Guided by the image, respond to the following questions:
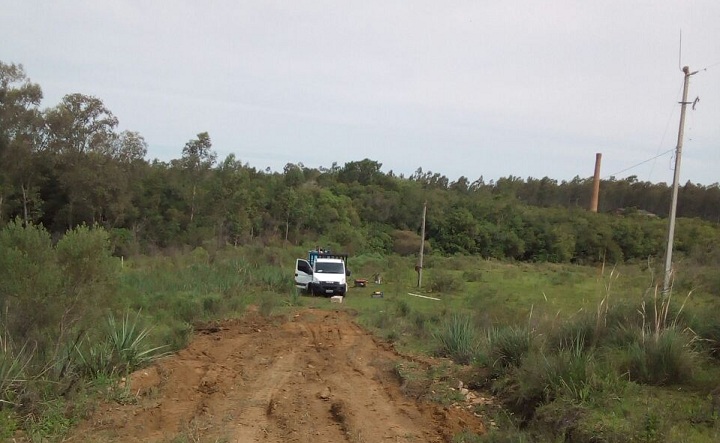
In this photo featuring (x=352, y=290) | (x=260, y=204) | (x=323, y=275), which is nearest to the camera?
(x=323, y=275)

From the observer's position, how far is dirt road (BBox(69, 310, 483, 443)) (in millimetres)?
7531

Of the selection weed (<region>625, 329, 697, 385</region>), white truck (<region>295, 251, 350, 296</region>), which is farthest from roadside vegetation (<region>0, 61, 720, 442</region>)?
white truck (<region>295, 251, 350, 296</region>)

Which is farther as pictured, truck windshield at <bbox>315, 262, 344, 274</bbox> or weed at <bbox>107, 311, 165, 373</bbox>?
truck windshield at <bbox>315, 262, 344, 274</bbox>

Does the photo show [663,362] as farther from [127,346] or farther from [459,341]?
[127,346]

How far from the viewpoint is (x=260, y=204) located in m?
55.3

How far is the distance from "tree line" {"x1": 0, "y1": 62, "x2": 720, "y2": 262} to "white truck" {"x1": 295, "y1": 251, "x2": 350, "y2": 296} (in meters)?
11.0

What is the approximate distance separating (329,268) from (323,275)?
2.25 feet

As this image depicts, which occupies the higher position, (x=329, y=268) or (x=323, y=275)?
(x=329, y=268)

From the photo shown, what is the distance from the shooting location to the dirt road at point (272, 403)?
7531 millimetres

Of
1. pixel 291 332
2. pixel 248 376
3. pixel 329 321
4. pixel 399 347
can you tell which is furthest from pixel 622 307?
pixel 329 321

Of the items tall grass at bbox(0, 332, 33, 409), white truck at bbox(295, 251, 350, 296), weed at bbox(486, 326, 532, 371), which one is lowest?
white truck at bbox(295, 251, 350, 296)

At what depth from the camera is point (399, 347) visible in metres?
14.1

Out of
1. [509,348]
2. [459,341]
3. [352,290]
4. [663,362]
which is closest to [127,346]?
[459,341]

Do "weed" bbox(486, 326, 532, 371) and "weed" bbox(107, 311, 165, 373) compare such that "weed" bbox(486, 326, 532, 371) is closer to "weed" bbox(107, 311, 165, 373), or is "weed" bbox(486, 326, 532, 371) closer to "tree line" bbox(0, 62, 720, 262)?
"weed" bbox(107, 311, 165, 373)
